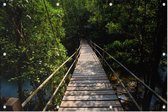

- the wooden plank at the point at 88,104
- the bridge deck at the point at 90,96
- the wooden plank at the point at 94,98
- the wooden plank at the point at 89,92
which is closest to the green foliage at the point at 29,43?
the bridge deck at the point at 90,96

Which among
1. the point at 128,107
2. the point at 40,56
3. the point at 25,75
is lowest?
the point at 128,107

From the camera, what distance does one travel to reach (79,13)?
127 ft

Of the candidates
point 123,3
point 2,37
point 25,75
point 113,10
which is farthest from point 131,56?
point 2,37

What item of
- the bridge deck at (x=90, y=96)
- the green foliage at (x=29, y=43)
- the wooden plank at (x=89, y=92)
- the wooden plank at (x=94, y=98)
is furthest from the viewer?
the green foliage at (x=29, y=43)

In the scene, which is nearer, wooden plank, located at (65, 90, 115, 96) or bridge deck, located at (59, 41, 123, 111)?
bridge deck, located at (59, 41, 123, 111)

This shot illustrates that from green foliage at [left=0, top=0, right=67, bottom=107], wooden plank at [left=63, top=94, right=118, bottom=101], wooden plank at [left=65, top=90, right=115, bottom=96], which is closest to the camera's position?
wooden plank at [left=63, top=94, right=118, bottom=101]

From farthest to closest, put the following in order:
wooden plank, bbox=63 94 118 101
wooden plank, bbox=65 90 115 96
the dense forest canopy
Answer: the dense forest canopy < wooden plank, bbox=65 90 115 96 < wooden plank, bbox=63 94 118 101

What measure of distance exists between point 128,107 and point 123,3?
541 cm

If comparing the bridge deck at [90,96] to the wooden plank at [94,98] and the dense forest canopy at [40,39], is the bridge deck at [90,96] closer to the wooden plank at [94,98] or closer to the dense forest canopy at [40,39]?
the wooden plank at [94,98]

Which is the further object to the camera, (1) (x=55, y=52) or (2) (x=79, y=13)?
(2) (x=79, y=13)

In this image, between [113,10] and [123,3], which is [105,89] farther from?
[113,10]

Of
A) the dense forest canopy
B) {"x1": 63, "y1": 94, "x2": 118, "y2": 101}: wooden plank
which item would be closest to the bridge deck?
{"x1": 63, "y1": 94, "x2": 118, "y2": 101}: wooden plank

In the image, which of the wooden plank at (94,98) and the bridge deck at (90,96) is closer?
the bridge deck at (90,96)

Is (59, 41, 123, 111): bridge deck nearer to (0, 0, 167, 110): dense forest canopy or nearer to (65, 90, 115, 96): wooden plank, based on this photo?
(65, 90, 115, 96): wooden plank
